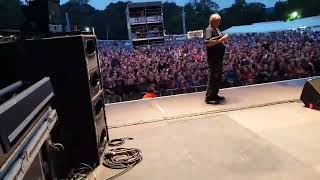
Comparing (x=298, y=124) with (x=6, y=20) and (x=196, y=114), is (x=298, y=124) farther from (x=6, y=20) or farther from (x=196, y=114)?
(x=6, y=20)

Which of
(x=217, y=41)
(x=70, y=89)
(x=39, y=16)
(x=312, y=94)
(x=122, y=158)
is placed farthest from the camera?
(x=217, y=41)

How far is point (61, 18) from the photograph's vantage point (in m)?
2.54

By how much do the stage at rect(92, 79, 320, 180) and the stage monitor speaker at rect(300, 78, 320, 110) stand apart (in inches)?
2.9

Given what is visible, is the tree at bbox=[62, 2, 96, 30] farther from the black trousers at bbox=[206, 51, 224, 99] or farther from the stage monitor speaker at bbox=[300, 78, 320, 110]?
the stage monitor speaker at bbox=[300, 78, 320, 110]

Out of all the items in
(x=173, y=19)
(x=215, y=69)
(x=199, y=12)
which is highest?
(x=199, y=12)

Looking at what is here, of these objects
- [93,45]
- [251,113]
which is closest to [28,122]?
[93,45]

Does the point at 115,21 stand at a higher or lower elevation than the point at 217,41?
higher

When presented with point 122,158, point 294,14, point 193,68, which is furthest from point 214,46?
point 294,14

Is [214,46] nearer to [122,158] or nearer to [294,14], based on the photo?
[122,158]

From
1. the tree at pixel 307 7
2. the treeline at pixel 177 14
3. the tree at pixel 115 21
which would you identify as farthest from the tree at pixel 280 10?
the tree at pixel 115 21

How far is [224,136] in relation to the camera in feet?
8.75

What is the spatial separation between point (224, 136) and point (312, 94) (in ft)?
3.49

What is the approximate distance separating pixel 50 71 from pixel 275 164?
139 cm

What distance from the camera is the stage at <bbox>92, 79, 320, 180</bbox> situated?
2062 mm
